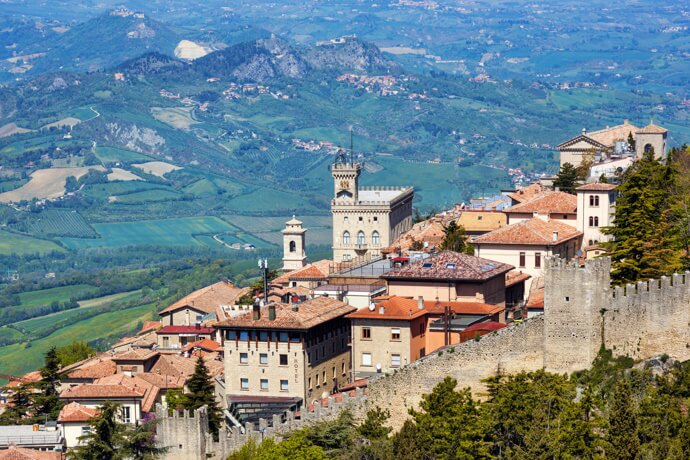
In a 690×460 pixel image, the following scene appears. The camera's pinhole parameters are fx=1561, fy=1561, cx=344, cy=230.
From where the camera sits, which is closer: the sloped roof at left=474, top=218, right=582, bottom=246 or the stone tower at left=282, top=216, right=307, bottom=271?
the sloped roof at left=474, top=218, right=582, bottom=246

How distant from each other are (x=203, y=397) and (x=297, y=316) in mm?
4954

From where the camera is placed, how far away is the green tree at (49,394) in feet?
226

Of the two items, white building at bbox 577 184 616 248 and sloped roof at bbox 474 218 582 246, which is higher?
white building at bbox 577 184 616 248

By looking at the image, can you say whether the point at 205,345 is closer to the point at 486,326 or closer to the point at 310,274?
the point at 310,274

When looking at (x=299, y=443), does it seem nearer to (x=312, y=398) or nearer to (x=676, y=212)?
(x=312, y=398)

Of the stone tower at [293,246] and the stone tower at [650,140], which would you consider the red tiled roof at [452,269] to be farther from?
the stone tower at [293,246]

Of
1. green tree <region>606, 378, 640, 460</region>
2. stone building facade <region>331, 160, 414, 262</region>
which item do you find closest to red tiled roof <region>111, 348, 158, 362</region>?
green tree <region>606, 378, 640, 460</region>

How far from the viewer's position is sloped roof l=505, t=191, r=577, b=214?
7619 centimetres

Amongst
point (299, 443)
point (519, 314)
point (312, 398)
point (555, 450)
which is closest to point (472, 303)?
point (519, 314)

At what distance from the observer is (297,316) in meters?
61.7

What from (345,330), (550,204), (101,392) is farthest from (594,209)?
(101,392)

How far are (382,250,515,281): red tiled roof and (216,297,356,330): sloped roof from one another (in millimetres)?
2630

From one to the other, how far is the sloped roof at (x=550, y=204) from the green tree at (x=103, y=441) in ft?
85.9

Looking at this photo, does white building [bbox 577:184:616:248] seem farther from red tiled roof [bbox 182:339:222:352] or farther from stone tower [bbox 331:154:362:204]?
stone tower [bbox 331:154:362:204]
